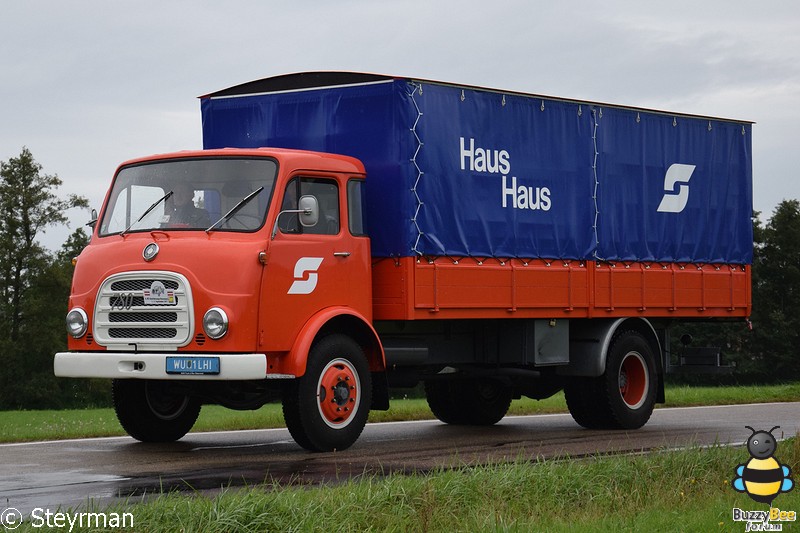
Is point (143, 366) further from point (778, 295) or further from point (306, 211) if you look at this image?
point (778, 295)

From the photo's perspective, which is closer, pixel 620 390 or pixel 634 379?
pixel 620 390

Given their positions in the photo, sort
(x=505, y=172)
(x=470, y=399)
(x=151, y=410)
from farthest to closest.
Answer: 1. (x=470, y=399)
2. (x=505, y=172)
3. (x=151, y=410)

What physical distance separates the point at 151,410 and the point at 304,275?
101 inches

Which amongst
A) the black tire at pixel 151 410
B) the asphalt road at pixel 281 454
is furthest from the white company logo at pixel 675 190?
the black tire at pixel 151 410

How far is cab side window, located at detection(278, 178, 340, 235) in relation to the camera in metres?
13.2

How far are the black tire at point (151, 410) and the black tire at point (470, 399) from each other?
3.90 meters

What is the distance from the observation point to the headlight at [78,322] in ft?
43.4

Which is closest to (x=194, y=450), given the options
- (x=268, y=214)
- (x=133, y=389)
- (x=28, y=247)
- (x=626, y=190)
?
(x=133, y=389)

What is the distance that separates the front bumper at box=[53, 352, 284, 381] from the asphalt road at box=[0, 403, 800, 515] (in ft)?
2.57

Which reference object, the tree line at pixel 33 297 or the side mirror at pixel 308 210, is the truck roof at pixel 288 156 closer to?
the side mirror at pixel 308 210

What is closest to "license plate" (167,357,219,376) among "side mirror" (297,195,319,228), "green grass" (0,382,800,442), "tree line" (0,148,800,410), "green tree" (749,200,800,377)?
"side mirror" (297,195,319,228)

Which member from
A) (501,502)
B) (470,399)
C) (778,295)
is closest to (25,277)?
(778,295)

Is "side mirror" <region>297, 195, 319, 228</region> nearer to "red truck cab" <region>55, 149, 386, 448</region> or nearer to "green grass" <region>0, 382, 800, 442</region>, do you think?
"red truck cab" <region>55, 149, 386, 448</region>

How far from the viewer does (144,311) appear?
12781 millimetres
